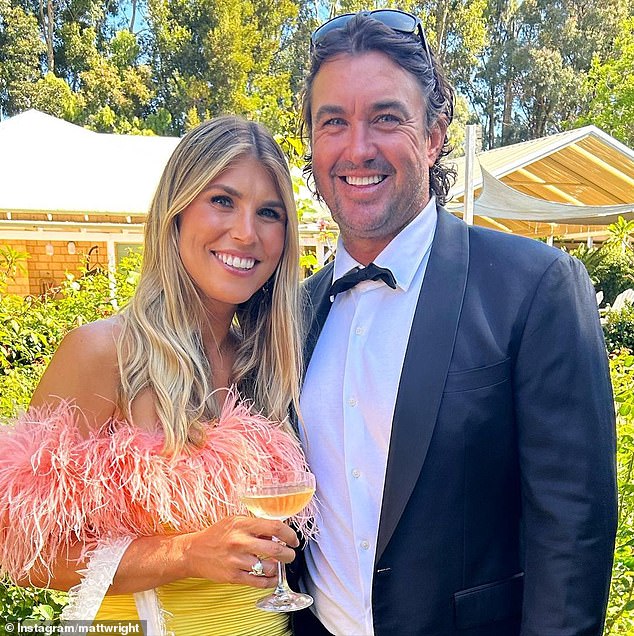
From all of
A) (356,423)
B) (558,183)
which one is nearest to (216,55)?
(558,183)

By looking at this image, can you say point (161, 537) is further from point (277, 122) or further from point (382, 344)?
point (277, 122)

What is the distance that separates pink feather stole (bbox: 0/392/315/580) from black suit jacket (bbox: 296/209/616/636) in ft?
1.46

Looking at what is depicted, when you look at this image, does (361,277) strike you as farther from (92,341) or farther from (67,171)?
(67,171)

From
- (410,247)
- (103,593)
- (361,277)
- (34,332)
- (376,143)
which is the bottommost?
(34,332)

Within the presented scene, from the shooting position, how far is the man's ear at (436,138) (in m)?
2.39

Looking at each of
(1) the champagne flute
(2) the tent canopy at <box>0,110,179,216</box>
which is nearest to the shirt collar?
(1) the champagne flute

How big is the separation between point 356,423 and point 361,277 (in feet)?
1.60

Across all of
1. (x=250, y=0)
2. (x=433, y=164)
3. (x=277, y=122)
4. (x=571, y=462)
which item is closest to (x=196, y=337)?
(x=433, y=164)

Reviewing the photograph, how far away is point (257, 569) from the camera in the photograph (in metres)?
1.90

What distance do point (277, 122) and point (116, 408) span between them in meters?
28.3

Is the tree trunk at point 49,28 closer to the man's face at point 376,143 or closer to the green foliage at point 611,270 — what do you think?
the green foliage at point 611,270

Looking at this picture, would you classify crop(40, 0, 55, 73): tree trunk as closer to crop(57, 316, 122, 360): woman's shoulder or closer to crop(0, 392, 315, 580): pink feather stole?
crop(57, 316, 122, 360): woman's shoulder

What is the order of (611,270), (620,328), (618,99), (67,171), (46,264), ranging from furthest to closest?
(618,99)
(611,270)
(46,264)
(67,171)
(620,328)

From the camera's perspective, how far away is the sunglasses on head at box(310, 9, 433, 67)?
7.50 feet
